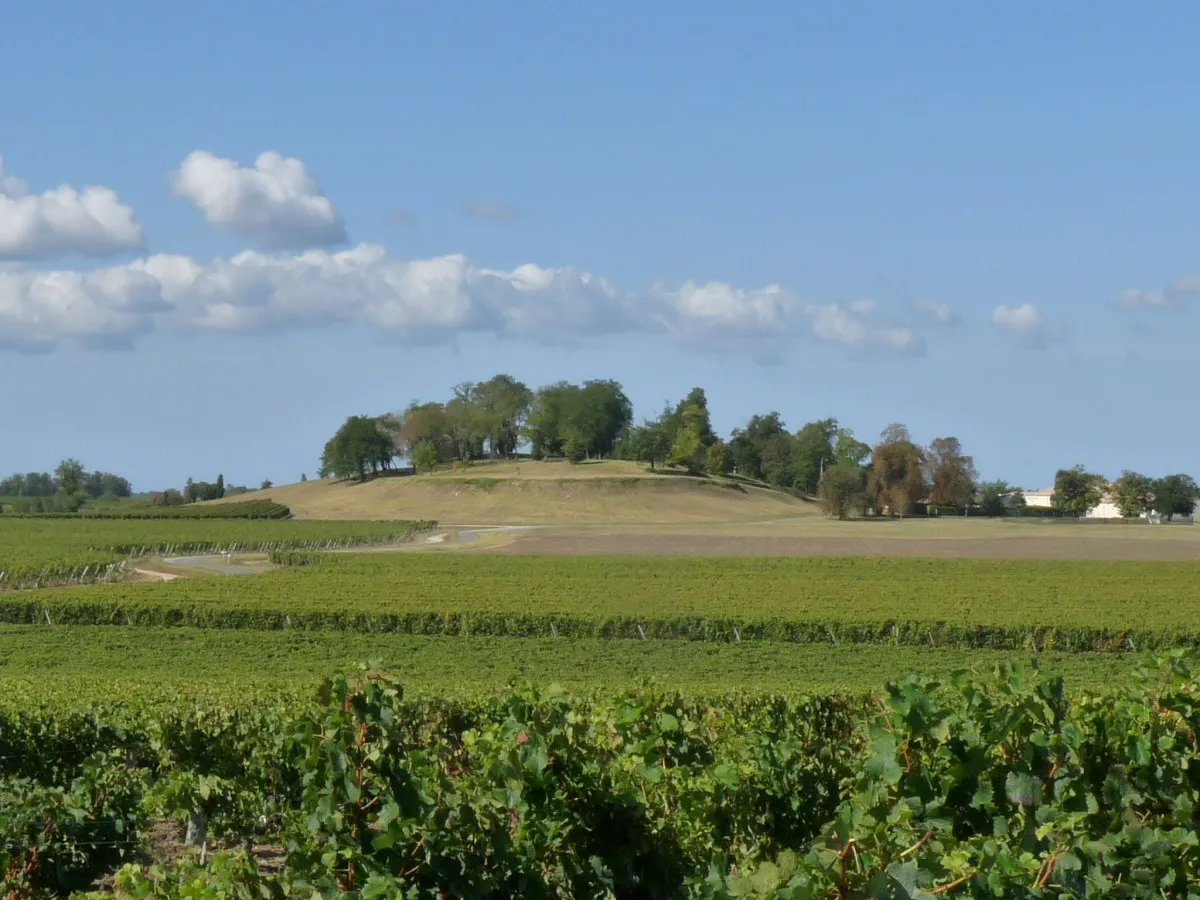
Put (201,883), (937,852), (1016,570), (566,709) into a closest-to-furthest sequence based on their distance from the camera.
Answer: (937,852) < (201,883) < (566,709) < (1016,570)

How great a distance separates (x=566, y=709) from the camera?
21.1 ft

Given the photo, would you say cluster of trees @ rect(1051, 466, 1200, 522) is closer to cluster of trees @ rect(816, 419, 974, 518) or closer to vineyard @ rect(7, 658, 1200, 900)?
cluster of trees @ rect(816, 419, 974, 518)

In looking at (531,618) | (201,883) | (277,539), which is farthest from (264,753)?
(277,539)

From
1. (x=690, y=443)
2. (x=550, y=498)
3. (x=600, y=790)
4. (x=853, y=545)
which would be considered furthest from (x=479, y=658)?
(x=690, y=443)

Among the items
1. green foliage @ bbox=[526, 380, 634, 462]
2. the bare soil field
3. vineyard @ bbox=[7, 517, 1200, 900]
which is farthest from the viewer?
green foliage @ bbox=[526, 380, 634, 462]

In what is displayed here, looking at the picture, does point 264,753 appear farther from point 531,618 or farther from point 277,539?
point 277,539

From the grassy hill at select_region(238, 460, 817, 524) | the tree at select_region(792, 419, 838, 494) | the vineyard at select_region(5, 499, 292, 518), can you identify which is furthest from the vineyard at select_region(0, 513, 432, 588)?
the tree at select_region(792, 419, 838, 494)

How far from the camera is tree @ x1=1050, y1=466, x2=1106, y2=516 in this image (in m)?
156

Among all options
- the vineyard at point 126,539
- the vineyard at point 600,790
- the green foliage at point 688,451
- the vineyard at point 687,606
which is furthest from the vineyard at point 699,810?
the green foliage at point 688,451

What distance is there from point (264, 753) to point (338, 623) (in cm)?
2659

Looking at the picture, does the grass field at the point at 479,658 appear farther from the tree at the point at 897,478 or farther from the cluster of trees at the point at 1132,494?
the cluster of trees at the point at 1132,494

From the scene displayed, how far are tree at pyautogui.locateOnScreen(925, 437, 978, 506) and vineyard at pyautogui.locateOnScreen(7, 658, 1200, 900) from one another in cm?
13685

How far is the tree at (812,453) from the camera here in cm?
17188

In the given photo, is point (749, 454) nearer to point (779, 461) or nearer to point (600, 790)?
point (779, 461)
